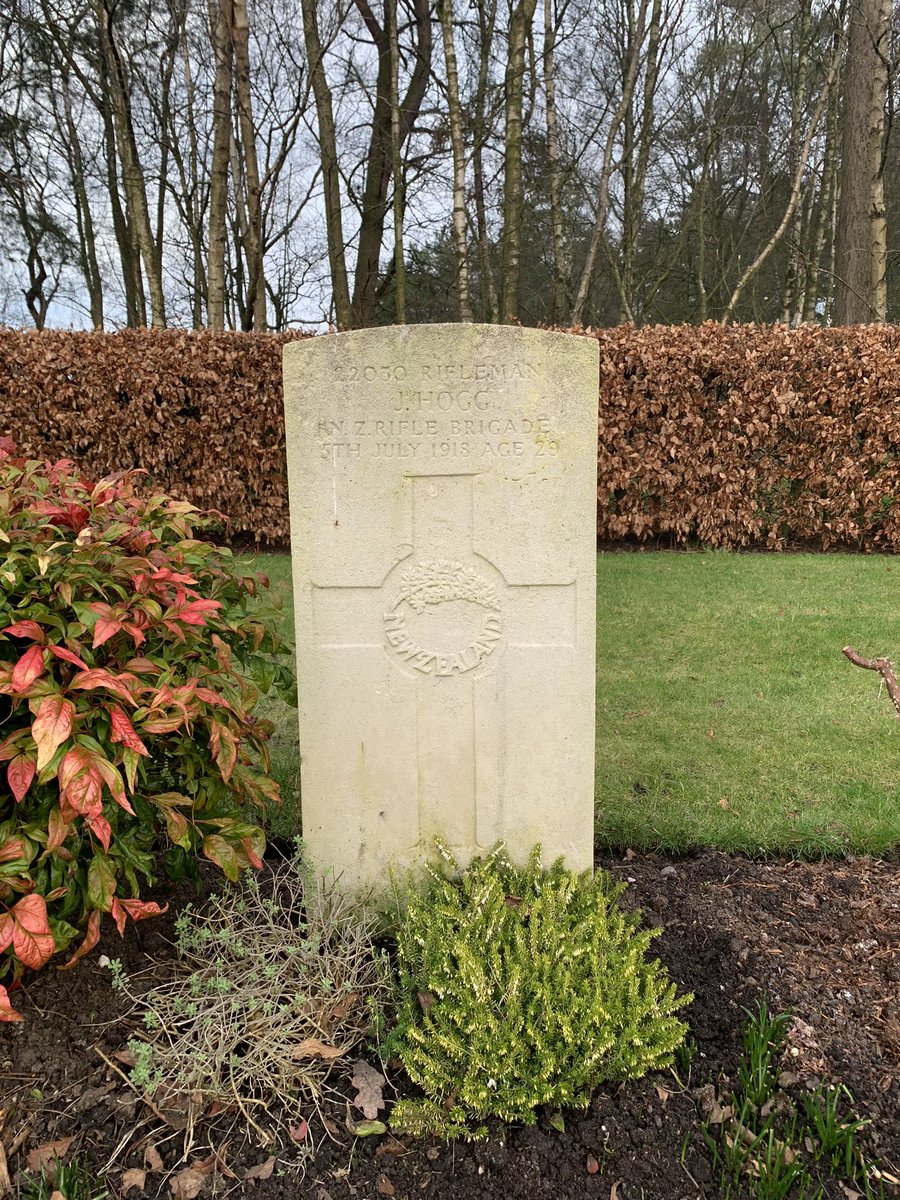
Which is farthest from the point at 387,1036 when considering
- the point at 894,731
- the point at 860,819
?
the point at 894,731

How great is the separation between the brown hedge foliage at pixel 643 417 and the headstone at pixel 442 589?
6288mm

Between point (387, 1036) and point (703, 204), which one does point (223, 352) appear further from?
point (703, 204)

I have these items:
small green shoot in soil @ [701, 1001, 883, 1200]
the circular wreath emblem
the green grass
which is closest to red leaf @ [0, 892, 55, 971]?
the circular wreath emblem

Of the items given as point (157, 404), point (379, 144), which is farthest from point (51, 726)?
point (379, 144)

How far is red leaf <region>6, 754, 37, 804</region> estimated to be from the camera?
163cm

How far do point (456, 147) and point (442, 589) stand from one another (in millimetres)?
9460

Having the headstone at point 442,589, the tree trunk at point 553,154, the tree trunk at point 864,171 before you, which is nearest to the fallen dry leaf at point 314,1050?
the headstone at point 442,589

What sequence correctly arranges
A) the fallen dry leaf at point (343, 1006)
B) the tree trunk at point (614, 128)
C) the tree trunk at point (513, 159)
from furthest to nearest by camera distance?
1. the tree trunk at point (614, 128)
2. the tree trunk at point (513, 159)
3. the fallen dry leaf at point (343, 1006)

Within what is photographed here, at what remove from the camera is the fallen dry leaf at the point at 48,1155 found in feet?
5.57

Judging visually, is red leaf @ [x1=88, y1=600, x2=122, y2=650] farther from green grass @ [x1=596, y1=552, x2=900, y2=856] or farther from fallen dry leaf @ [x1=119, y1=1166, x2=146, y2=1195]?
green grass @ [x1=596, y1=552, x2=900, y2=856]

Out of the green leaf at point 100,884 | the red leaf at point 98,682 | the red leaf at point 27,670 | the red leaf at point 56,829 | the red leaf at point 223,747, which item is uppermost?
the red leaf at point 27,670

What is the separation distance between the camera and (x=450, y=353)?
7.21ft

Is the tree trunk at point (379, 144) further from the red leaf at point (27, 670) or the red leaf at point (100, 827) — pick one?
the red leaf at point (100, 827)

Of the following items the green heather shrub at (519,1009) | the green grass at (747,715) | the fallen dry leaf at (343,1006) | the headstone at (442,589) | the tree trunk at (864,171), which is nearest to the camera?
the green heather shrub at (519,1009)
